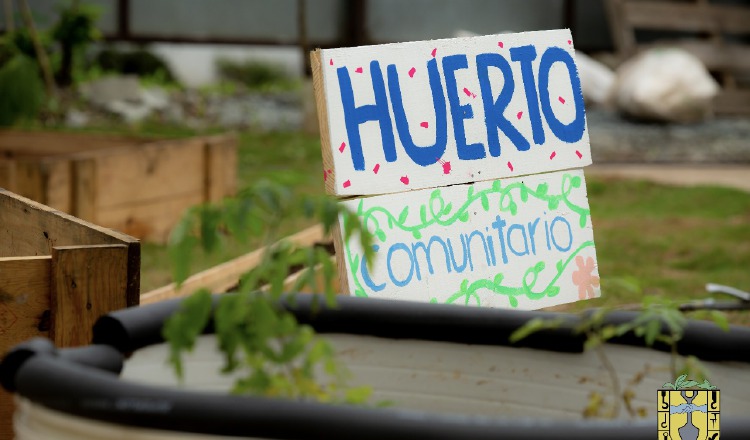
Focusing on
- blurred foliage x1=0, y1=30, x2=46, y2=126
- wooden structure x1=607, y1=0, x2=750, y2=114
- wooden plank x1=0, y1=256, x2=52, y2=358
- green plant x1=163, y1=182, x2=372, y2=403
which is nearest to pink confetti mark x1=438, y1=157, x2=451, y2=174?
wooden plank x1=0, y1=256, x2=52, y2=358

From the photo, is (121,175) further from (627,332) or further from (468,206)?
(627,332)

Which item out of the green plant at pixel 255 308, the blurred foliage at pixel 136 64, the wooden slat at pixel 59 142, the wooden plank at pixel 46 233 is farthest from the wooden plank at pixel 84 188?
the blurred foliage at pixel 136 64

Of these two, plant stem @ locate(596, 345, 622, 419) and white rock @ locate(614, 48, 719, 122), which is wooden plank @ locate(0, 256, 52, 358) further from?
white rock @ locate(614, 48, 719, 122)

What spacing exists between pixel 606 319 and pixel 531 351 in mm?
125

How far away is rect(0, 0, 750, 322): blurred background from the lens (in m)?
6.61

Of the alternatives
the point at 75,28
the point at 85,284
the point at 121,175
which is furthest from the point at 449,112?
the point at 75,28

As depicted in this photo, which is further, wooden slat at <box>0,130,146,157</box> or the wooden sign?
wooden slat at <box>0,130,146,157</box>

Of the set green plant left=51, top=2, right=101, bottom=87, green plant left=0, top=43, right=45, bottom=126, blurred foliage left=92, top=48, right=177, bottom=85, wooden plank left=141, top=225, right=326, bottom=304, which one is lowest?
wooden plank left=141, top=225, right=326, bottom=304

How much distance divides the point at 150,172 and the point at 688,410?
513cm

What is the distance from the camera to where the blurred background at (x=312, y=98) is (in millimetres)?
6605

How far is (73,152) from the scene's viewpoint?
281 inches

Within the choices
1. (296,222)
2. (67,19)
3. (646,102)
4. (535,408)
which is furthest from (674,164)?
(535,408)

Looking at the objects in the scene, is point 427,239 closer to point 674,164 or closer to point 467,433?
point 467,433

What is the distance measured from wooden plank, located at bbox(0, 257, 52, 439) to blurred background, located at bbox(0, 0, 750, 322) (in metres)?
3.00
